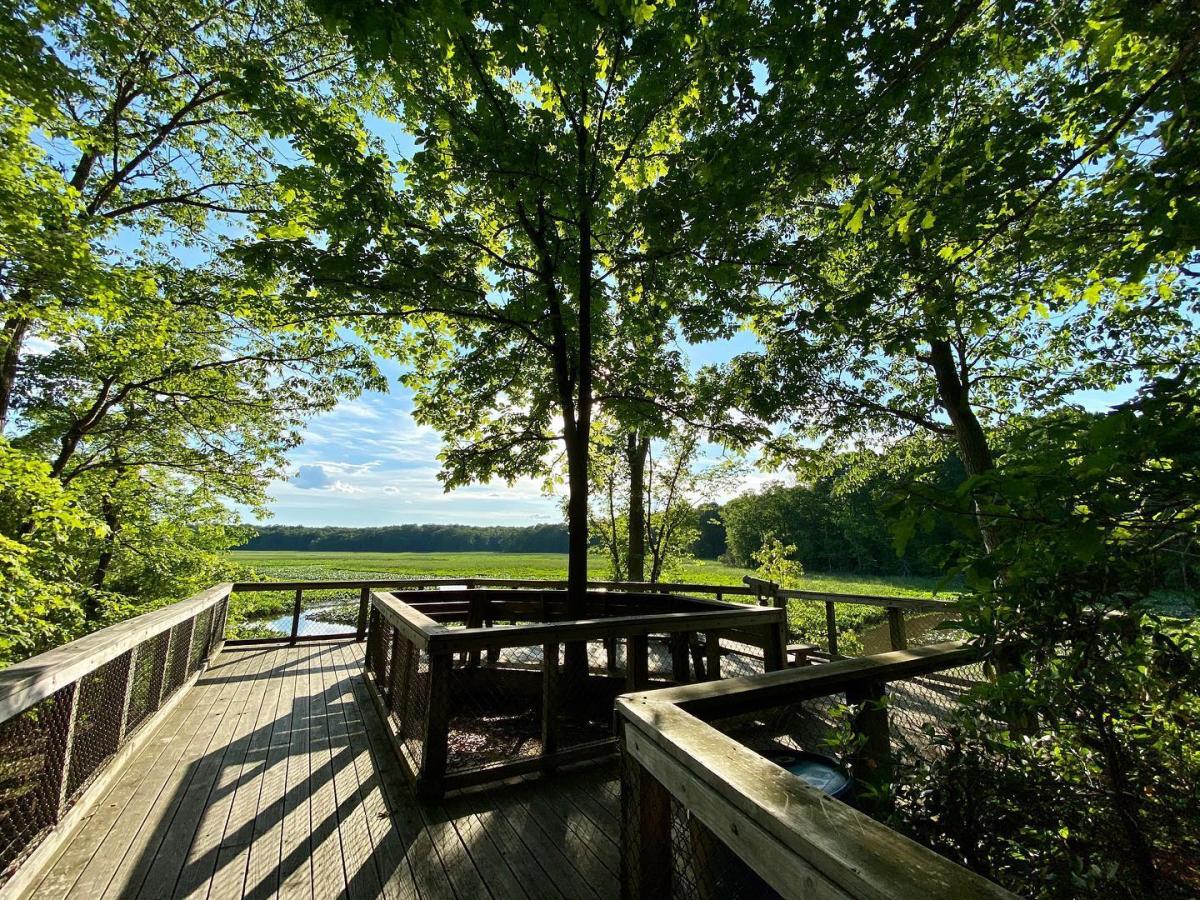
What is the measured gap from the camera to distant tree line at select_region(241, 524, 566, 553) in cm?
9375

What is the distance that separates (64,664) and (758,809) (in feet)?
9.84

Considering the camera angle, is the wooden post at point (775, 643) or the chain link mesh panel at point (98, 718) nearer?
the chain link mesh panel at point (98, 718)

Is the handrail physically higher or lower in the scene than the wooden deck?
higher

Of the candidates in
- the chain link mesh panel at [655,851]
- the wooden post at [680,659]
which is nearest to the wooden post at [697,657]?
the wooden post at [680,659]

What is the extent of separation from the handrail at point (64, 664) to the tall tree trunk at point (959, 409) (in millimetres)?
9523

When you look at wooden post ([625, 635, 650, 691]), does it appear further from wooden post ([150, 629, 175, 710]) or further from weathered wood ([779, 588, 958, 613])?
wooden post ([150, 629, 175, 710])

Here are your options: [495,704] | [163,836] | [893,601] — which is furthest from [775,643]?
[163,836]

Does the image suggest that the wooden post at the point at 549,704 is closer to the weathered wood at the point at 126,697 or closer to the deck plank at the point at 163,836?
the deck plank at the point at 163,836

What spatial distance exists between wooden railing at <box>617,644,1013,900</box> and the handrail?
2243 millimetres

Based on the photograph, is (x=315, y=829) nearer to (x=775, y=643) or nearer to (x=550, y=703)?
(x=550, y=703)

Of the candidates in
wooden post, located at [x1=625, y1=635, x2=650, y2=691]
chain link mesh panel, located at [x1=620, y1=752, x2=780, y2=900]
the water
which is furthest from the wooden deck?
the water

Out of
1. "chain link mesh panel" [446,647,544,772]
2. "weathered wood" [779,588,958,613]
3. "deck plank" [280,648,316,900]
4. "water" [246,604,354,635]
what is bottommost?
"water" [246,604,354,635]

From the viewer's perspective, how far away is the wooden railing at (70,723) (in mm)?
2076

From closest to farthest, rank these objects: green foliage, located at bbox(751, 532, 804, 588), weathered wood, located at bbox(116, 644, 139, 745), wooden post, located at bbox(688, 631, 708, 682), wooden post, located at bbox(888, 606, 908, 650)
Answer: weathered wood, located at bbox(116, 644, 139, 745), wooden post, located at bbox(888, 606, 908, 650), wooden post, located at bbox(688, 631, 708, 682), green foliage, located at bbox(751, 532, 804, 588)
